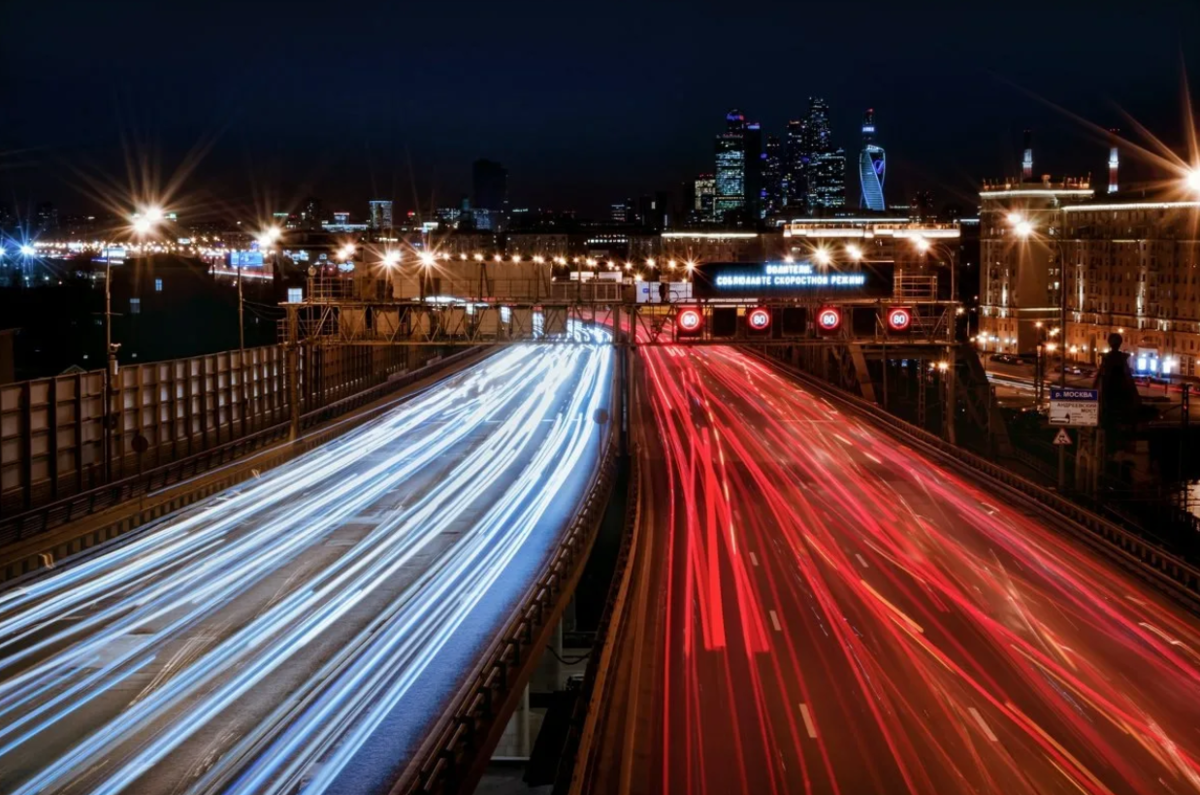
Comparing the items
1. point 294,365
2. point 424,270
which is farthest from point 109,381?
point 424,270

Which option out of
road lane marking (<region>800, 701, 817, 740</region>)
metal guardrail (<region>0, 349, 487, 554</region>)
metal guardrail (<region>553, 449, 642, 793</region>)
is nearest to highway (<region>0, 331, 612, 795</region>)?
metal guardrail (<region>0, 349, 487, 554</region>)

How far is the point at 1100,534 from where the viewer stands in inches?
1150

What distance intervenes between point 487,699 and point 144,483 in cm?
1916

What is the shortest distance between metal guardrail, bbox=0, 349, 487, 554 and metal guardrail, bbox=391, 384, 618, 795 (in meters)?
11.4

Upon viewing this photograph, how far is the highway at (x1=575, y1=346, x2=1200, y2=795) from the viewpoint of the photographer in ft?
50.3

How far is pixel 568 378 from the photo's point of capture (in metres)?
78.0

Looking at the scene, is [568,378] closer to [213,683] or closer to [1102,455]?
[1102,455]

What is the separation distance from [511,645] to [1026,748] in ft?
24.1

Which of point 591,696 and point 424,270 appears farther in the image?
point 424,270

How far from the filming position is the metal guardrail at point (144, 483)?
25.2 m

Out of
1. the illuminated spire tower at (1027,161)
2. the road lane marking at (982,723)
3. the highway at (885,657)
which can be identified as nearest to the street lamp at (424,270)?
the highway at (885,657)

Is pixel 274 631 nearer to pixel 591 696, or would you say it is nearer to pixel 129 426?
pixel 591 696

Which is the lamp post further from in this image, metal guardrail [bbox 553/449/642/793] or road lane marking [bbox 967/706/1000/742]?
road lane marking [bbox 967/706/1000/742]

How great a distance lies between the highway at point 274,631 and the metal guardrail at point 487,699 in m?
0.67
